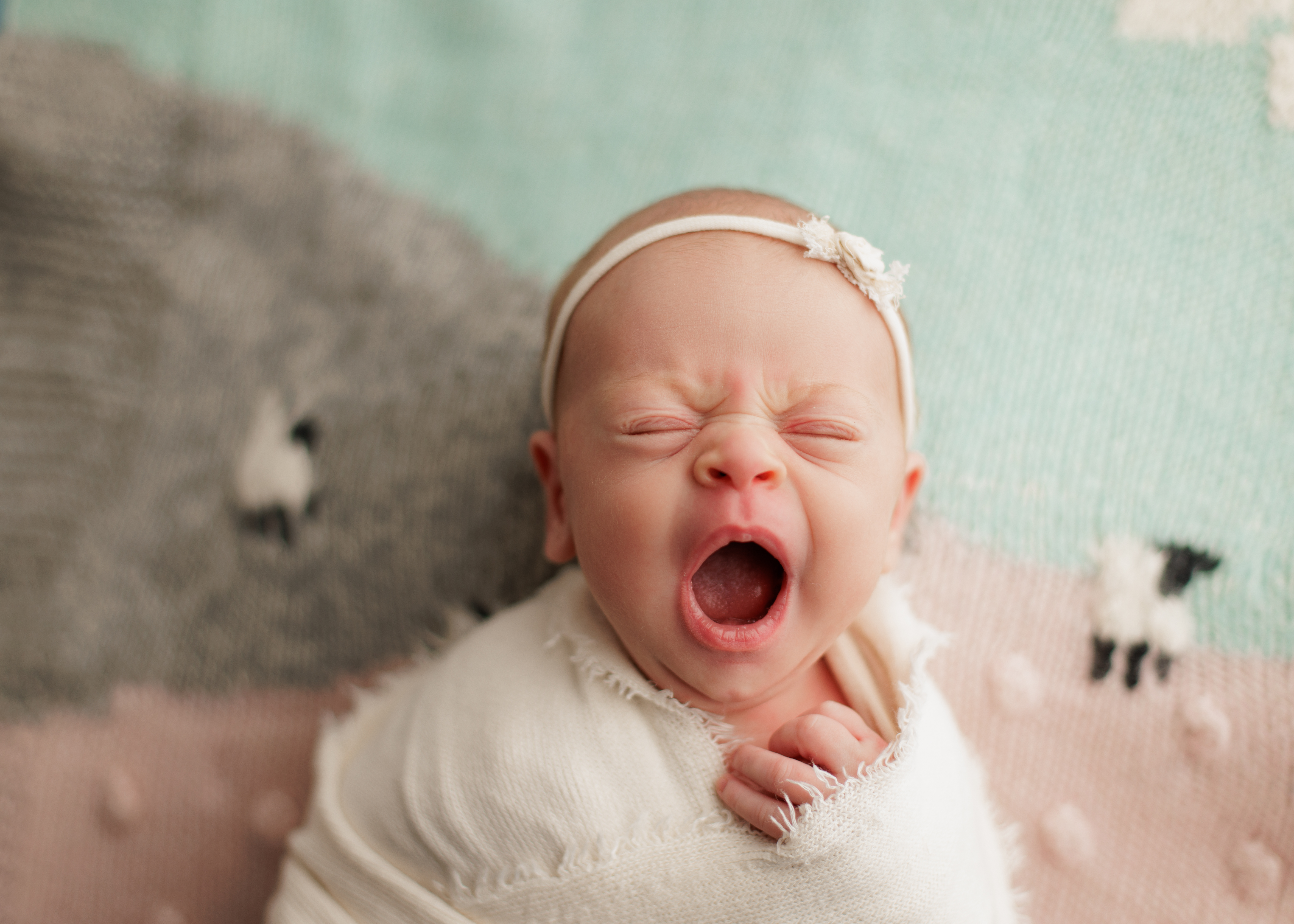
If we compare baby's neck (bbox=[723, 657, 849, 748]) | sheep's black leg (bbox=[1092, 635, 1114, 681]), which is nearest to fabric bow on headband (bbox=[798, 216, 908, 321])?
baby's neck (bbox=[723, 657, 849, 748])

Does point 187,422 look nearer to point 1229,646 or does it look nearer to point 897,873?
point 897,873

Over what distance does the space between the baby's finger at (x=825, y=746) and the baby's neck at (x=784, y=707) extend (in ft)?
0.12

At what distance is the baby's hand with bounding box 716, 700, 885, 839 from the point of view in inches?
36.9

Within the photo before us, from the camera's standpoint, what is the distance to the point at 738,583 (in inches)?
37.7

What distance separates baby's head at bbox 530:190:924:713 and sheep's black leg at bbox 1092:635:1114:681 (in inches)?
15.3

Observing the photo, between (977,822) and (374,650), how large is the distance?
812 mm

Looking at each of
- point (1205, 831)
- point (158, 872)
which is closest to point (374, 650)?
point (158, 872)

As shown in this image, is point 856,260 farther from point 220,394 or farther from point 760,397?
point 220,394

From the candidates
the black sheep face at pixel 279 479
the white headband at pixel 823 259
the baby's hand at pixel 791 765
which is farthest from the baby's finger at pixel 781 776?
the black sheep face at pixel 279 479

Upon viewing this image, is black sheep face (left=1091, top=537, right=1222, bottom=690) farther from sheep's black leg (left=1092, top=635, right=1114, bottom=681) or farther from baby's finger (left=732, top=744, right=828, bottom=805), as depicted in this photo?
baby's finger (left=732, top=744, right=828, bottom=805)

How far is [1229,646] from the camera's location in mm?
1185

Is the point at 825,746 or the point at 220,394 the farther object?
the point at 220,394

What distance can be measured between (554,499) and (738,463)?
310 millimetres

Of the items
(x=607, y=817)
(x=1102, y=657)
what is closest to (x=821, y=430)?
(x=607, y=817)
